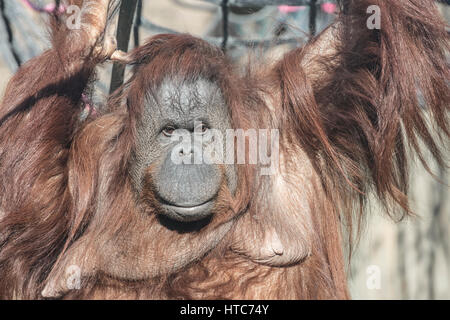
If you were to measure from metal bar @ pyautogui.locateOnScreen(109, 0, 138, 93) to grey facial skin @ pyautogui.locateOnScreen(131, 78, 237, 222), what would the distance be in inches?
24.8

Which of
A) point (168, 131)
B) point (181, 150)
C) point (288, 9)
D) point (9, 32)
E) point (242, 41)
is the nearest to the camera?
point (181, 150)

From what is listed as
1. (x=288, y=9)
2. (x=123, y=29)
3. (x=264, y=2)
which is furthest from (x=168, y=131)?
(x=288, y=9)

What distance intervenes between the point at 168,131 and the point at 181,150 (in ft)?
0.54

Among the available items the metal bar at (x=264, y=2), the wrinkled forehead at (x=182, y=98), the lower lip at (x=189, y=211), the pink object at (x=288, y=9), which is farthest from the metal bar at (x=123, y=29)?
the pink object at (x=288, y=9)

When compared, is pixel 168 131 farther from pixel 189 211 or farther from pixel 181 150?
pixel 189 211

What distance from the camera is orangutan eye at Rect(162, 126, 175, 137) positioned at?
242cm

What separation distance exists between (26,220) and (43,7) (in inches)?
44.7

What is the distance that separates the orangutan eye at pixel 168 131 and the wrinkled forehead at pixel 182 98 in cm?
6

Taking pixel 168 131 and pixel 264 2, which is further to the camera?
pixel 264 2

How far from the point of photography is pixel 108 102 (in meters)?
2.80

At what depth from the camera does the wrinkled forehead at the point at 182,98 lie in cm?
238

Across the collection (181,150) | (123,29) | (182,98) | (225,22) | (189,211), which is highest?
(225,22)

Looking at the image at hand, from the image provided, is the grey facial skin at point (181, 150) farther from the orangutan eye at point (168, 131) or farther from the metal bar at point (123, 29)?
the metal bar at point (123, 29)

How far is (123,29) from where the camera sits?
2934mm
